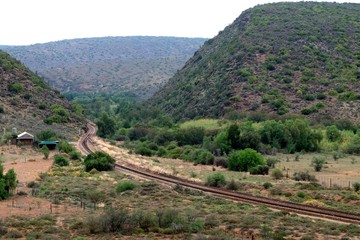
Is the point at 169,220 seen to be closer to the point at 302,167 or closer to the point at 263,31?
the point at 302,167

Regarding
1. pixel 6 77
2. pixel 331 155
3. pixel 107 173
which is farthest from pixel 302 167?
pixel 6 77

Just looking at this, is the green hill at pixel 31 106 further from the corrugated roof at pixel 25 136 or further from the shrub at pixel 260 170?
the shrub at pixel 260 170

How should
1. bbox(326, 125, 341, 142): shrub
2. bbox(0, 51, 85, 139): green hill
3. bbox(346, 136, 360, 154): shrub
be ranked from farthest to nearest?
bbox(0, 51, 85, 139): green hill, bbox(326, 125, 341, 142): shrub, bbox(346, 136, 360, 154): shrub

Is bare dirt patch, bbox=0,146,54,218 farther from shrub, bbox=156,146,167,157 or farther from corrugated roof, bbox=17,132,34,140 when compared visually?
shrub, bbox=156,146,167,157

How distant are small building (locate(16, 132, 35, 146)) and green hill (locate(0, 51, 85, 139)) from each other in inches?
235

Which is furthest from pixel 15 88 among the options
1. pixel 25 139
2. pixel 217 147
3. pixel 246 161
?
pixel 246 161

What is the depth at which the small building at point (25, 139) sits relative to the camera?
208ft

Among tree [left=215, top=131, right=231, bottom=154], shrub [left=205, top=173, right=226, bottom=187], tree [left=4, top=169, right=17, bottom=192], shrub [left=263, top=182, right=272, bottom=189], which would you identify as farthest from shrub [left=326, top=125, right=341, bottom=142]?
tree [left=4, top=169, right=17, bottom=192]

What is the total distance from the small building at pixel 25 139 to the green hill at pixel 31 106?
5979 millimetres

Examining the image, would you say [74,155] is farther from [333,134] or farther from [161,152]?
[333,134]

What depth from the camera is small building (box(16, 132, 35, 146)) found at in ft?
208

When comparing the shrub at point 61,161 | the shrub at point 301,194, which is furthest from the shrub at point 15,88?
the shrub at point 301,194

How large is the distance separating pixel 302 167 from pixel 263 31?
62.8 meters

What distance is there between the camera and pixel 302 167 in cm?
5006
